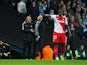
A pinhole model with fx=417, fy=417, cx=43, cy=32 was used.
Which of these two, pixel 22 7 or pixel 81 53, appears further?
pixel 81 53

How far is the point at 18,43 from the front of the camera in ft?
51.8

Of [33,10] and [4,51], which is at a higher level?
[33,10]

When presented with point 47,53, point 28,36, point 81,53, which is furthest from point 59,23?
point 81,53

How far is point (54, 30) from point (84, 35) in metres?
3.29

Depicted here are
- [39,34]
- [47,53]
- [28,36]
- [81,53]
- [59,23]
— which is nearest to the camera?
[28,36]

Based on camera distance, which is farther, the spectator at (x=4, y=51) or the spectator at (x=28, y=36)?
the spectator at (x=4, y=51)

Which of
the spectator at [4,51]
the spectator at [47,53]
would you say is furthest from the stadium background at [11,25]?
the spectator at [47,53]

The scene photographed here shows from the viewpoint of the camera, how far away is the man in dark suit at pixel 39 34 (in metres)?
14.1

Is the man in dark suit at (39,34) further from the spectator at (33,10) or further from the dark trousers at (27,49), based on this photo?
the spectator at (33,10)

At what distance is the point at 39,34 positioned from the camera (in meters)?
14.5

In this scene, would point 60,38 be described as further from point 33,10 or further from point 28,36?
point 33,10

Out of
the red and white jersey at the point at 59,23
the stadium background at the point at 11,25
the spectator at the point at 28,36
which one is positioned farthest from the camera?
the stadium background at the point at 11,25

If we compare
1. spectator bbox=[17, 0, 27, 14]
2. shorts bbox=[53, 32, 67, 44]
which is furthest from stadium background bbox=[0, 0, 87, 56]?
shorts bbox=[53, 32, 67, 44]

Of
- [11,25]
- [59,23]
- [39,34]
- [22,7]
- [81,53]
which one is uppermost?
[22,7]
